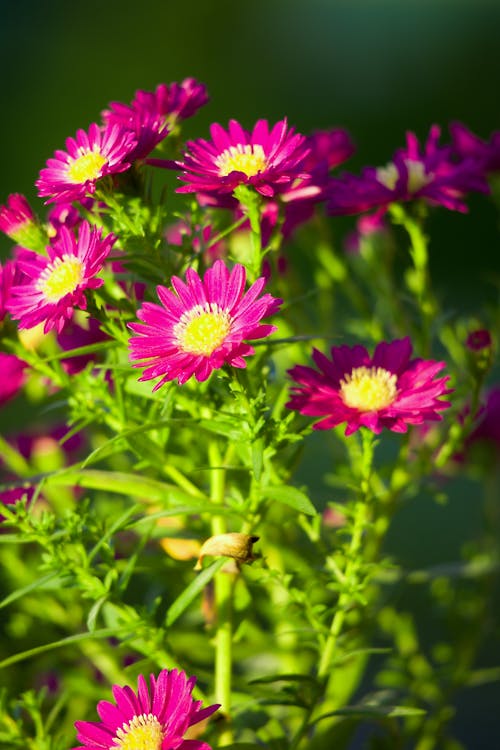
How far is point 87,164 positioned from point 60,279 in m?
0.07

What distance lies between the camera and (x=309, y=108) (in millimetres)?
4207

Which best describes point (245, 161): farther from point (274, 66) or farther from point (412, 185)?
point (274, 66)

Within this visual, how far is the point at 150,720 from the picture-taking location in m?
0.49

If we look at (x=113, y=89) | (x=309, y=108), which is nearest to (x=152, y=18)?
(x=113, y=89)

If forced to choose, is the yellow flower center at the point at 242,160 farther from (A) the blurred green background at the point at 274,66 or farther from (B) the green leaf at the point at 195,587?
(A) the blurred green background at the point at 274,66

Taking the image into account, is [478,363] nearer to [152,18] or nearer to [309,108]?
[309,108]

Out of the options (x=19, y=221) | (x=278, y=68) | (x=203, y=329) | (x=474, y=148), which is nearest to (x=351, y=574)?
(x=203, y=329)

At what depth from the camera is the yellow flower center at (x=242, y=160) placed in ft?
1.88

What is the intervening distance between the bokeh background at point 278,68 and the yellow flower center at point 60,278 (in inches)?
115

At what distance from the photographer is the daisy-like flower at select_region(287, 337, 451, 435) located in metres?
0.55

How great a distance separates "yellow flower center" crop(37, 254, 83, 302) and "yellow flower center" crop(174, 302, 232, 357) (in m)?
0.06

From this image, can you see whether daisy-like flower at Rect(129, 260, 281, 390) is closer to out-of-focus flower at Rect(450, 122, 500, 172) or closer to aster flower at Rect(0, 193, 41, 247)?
aster flower at Rect(0, 193, 41, 247)

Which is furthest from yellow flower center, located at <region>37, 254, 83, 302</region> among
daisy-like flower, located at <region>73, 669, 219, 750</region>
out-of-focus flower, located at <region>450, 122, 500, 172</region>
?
out-of-focus flower, located at <region>450, 122, 500, 172</region>

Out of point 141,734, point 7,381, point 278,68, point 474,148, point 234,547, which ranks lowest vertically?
point 141,734
